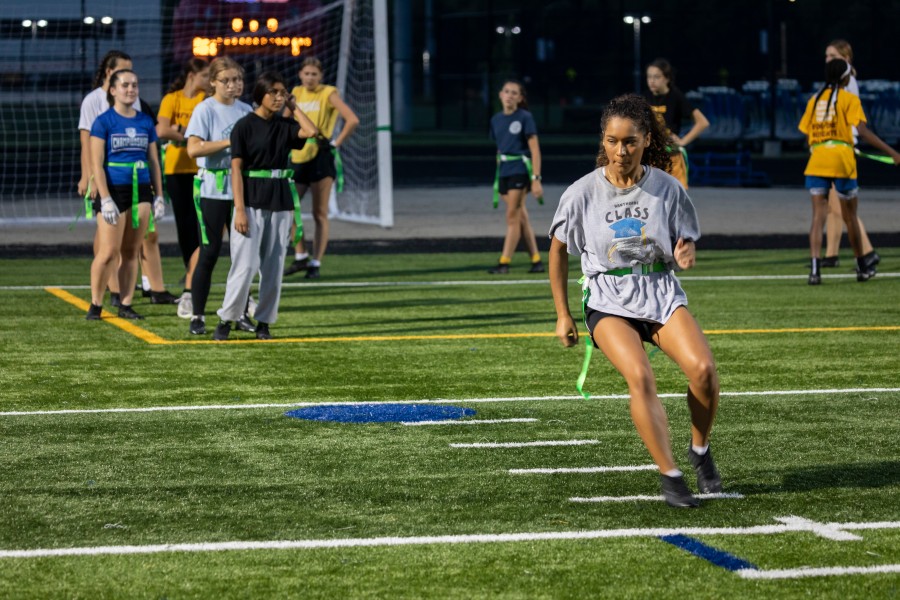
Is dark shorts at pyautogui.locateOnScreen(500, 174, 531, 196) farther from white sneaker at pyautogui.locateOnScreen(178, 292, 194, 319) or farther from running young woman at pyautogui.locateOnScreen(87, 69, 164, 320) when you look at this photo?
running young woman at pyautogui.locateOnScreen(87, 69, 164, 320)

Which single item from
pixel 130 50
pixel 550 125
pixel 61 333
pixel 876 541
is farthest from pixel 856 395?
pixel 550 125

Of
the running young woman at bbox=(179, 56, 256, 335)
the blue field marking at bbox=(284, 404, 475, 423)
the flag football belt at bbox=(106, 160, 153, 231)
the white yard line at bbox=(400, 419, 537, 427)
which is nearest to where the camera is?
the white yard line at bbox=(400, 419, 537, 427)

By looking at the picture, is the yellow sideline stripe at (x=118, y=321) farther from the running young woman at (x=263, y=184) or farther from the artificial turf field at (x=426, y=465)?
the running young woman at (x=263, y=184)

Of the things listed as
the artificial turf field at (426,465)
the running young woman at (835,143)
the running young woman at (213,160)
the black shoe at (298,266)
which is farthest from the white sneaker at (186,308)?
the running young woman at (835,143)

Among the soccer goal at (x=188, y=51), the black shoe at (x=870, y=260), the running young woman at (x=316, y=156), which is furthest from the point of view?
the soccer goal at (x=188, y=51)

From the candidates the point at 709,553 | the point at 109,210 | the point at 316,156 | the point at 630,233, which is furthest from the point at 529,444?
the point at 316,156

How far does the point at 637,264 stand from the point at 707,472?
0.90 meters

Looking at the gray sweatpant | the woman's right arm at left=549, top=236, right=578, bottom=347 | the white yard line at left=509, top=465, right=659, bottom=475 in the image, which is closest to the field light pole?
the gray sweatpant

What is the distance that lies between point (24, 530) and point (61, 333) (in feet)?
19.4

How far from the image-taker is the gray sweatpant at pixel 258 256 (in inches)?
423

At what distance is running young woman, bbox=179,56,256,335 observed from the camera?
11.1 m

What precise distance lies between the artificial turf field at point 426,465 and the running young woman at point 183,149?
74 centimetres

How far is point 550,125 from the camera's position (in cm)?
6372

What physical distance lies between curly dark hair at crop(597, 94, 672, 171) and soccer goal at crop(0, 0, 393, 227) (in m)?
13.8
